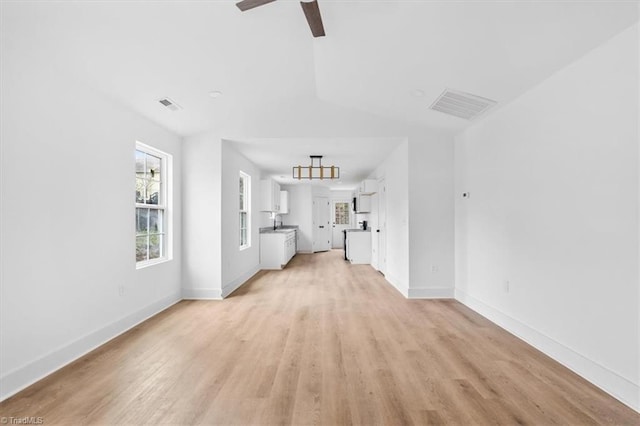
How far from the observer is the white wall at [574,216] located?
2.02 metres

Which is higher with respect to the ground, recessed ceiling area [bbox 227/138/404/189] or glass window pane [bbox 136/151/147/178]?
recessed ceiling area [bbox 227/138/404/189]

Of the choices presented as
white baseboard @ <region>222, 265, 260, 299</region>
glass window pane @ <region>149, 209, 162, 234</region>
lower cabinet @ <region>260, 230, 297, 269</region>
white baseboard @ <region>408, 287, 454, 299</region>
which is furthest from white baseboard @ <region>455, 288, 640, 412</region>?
lower cabinet @ <region>260, 230, 297, 269</region>

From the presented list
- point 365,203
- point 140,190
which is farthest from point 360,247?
point 140,190

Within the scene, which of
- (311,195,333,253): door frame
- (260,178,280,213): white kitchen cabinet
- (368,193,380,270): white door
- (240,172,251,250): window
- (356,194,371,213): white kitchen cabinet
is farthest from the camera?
(311,195,333,253): door frame

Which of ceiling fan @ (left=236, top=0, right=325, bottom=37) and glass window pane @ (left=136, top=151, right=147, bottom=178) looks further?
glass window pane @ (left=136, top=151, right=147, bottom=178)

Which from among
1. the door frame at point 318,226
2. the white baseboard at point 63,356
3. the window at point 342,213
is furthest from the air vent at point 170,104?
the window at point 342,213

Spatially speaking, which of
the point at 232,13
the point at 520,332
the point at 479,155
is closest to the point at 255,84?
the point at 232,13

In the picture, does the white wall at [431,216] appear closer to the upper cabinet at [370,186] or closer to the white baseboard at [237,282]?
the white baseboard at [237,282]

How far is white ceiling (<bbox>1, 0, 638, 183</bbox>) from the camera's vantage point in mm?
2072

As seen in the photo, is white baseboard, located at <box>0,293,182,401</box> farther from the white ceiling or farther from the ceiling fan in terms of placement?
the ceiling fan

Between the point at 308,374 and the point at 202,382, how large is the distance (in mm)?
781

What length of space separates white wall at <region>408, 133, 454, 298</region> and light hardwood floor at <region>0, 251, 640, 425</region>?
0.77 m

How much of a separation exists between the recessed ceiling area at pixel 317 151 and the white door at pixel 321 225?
381 cm

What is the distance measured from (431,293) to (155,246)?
155 inches
